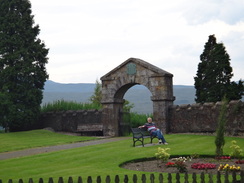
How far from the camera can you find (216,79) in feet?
133

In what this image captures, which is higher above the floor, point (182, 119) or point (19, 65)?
point (19, 65)

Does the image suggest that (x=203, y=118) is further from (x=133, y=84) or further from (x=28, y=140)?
(x=28, y=140)

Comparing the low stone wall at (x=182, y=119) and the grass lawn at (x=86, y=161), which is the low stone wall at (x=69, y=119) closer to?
the low stone wall at (x=182, y=119)

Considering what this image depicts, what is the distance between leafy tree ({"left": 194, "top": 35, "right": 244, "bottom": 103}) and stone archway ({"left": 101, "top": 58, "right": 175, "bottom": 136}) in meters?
12.0

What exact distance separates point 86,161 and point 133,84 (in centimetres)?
1336

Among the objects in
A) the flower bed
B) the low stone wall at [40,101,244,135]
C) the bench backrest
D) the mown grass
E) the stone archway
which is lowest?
the flower bed

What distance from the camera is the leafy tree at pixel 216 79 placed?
130 feet

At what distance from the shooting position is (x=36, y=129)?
34.6m

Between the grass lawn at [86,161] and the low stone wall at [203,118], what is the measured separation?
2.65 m

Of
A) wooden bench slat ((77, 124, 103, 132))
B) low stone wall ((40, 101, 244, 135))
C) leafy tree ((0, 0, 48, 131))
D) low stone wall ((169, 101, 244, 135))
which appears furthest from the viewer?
leafy tree ((0, 0, 48, 131))

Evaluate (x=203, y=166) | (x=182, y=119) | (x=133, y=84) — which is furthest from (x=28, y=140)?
(x=203, y=166)

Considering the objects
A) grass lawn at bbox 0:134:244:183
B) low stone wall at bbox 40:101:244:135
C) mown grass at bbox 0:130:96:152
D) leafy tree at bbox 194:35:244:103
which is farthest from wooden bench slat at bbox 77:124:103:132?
leafy tree at bbox 194:35:244:103

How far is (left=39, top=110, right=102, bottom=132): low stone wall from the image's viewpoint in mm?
31844

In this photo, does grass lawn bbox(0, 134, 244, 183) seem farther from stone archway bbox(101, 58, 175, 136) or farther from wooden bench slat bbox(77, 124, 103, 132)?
wooden bench slat bbox(77, 124, 103, 132)
